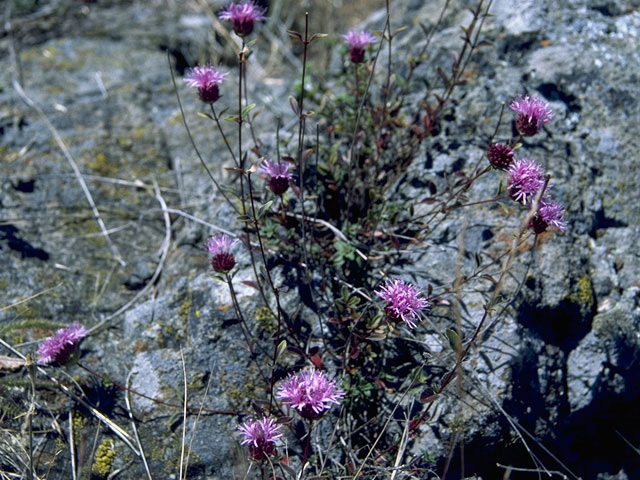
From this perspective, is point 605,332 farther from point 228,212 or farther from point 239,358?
point 228,212

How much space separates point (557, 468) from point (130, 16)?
194 inches

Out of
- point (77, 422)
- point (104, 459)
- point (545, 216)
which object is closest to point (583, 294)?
point (545, 216)

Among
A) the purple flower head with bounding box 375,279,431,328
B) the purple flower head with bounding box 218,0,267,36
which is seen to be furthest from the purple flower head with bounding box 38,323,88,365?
the purple flower head with bounding box 218,0,267,36

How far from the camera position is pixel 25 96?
3.81 m

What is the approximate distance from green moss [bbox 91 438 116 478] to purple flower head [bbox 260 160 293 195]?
1290mm

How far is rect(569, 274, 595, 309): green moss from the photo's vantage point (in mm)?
2607

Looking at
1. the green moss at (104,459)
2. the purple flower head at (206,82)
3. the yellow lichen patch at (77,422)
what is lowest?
the green moss at (104,459)

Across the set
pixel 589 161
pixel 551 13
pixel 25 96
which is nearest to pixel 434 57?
pixel 551 13

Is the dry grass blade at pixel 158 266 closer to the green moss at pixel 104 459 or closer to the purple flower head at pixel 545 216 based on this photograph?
the green moss at pixel 104 459

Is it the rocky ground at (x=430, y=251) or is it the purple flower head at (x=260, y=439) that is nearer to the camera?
the purple flower head at (x=260, y=439)

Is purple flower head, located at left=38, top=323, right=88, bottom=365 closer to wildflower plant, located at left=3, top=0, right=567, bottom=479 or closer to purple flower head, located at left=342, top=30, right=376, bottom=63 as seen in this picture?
wildflower plant, located at left=3, top=0, right=567, bottom=479

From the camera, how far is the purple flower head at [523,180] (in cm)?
225

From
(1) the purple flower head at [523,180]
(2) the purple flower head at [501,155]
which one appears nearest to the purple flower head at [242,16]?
(2) the purple flower head at [501,155]

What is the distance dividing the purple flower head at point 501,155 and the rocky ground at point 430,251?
0.48 m
